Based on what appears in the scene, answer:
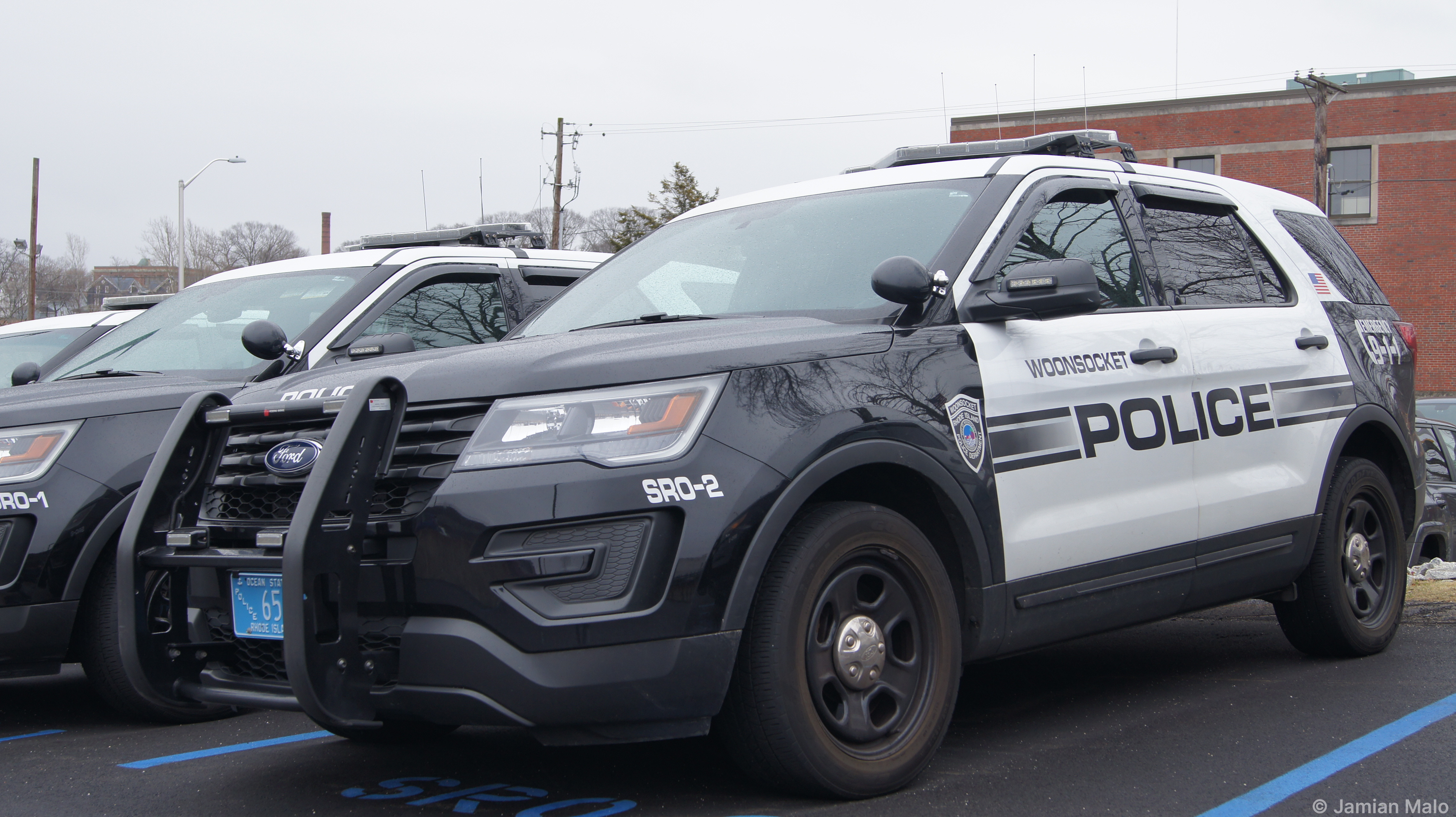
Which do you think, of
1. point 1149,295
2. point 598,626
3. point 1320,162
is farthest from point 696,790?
point 1320,162

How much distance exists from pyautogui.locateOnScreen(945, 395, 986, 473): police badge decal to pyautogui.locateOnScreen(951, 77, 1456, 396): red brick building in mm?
32742

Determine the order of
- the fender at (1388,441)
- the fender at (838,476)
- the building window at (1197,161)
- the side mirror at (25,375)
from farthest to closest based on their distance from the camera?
the building window at (1197,161) → the side mirror at (25,375) → the fender at (1388,441) → the fender at (838,476)

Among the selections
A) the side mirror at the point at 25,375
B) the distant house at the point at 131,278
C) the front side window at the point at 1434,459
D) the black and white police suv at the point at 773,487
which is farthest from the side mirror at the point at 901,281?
the distant house at the point at 131,278

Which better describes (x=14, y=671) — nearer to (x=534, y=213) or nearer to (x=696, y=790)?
(x=696, y=790)

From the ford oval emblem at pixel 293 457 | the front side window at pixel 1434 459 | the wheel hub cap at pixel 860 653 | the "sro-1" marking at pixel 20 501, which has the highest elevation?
the ford oval emblem at pixel 293 457

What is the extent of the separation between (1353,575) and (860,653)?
3.09 meters

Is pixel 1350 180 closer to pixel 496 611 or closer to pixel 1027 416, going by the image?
pixel 1027 416

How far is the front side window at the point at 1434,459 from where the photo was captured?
1088 cm

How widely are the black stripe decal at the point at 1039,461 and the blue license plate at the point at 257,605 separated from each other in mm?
2101

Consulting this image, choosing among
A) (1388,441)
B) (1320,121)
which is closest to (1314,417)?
(1388,441)

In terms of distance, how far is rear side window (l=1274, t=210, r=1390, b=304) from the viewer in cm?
591

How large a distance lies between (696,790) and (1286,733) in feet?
6.70

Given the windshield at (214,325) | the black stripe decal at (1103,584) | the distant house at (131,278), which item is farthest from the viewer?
the distant house at (131,278)

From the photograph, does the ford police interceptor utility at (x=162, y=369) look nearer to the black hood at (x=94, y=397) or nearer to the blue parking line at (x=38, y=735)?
the black hood at (x=94, y=397)
